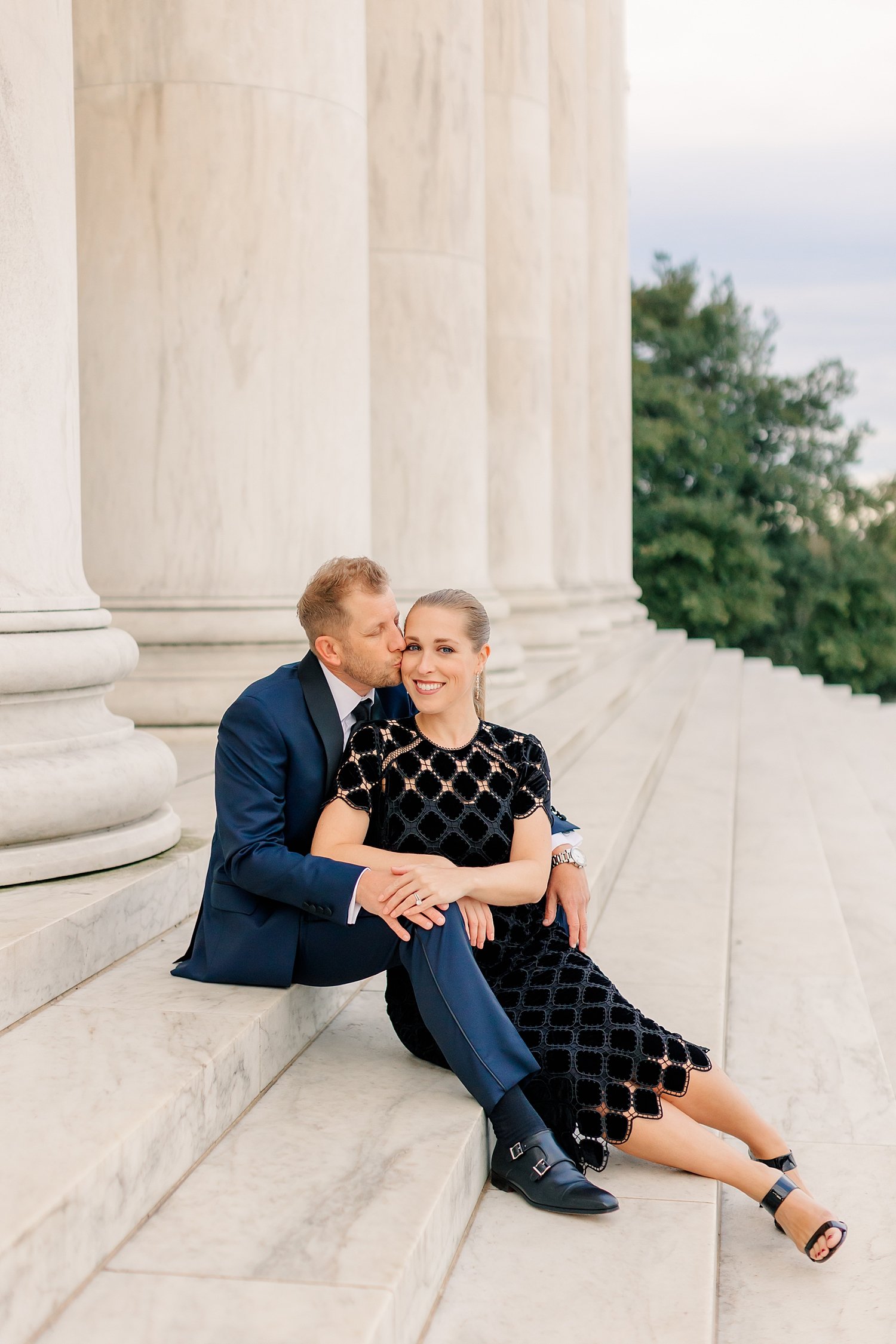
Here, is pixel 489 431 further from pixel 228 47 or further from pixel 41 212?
pixel 41 212

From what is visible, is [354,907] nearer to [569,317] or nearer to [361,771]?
[361,771]

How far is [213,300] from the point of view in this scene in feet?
161

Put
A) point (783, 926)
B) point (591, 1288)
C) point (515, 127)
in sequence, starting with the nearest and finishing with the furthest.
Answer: point (591, 1288), point (783, 926), point (515, 127)

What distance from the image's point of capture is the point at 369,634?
27.9 m

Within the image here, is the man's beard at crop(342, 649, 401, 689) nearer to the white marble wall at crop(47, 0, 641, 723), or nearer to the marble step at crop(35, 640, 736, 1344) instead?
the marble step at crop(35, 640, 736, 1344)

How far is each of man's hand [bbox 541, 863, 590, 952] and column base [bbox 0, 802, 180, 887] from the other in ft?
32.7

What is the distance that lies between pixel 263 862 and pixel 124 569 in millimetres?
26600

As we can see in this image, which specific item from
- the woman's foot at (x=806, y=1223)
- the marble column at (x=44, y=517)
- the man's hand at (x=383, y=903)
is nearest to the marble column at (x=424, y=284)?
the marble column at (x=44, y=517)

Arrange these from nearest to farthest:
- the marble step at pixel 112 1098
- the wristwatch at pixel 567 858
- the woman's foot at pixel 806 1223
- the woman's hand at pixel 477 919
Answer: the marble step at pixel 112 1098 → the woman's foot at pixel 806 1223 → the woman's hand at pixel 477 919 → the wristwatch at pixel 567 858

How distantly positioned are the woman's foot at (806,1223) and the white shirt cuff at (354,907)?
8.92 metres

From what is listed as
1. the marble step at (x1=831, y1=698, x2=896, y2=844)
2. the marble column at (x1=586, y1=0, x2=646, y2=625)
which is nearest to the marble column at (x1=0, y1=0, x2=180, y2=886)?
the marble step at (x1=831, y1=698, x2=896, y2=844)

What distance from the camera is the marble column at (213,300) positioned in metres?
48.6

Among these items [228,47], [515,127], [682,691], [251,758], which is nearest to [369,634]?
[251,758]

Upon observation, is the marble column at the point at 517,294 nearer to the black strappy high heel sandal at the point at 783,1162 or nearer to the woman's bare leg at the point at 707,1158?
the black strappy high heel sandal at the point at 783,1162
